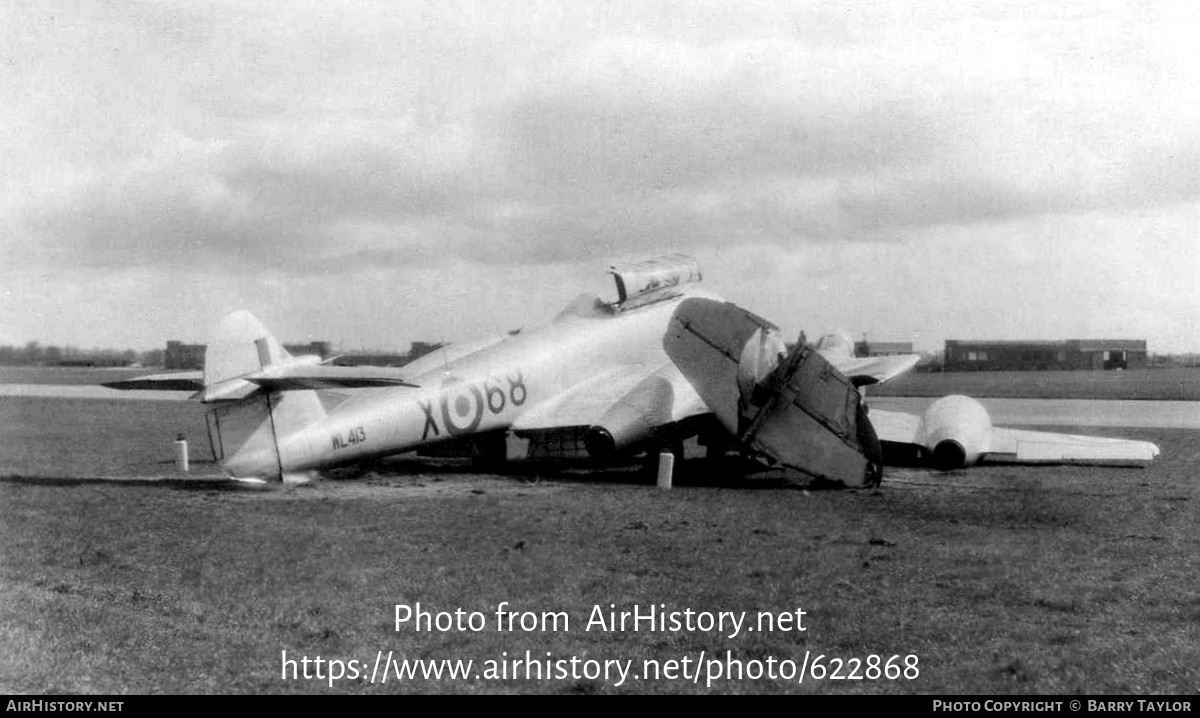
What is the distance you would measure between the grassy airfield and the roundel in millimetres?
910

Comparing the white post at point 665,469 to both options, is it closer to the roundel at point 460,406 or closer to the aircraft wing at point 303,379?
the roundel at point 460,406

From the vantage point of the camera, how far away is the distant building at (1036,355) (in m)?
74.2

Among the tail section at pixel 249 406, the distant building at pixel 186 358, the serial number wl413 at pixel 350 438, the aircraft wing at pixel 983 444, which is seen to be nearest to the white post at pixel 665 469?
the aircraft wing at pixel 983 444

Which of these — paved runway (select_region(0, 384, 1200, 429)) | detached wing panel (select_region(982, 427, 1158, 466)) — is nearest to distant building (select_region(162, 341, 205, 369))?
paved runway (select_region(0, 384, 1200, 429))

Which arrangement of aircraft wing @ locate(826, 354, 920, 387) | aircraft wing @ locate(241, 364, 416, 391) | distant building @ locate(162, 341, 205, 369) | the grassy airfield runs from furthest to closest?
distant building @ locate(162, 341, 205, 369) < aircraft wing @ locate(826, 354, 920, 387) < aircraft wing @ locate(241, 364, 416, 391) < the grassy airfield

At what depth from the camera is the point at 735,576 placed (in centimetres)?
797

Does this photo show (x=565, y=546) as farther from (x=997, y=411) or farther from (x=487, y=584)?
(x=997, y=411)

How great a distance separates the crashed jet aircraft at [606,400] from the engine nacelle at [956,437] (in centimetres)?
3

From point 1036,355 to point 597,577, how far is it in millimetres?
77572

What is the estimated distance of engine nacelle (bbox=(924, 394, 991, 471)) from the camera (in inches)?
627

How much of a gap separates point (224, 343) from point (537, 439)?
5293 millimetres

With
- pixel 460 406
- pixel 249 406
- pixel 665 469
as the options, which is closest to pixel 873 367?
pixel 665 469

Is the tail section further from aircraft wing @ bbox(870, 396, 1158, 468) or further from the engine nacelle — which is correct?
the engine nacelle

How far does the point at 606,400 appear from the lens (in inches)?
627
